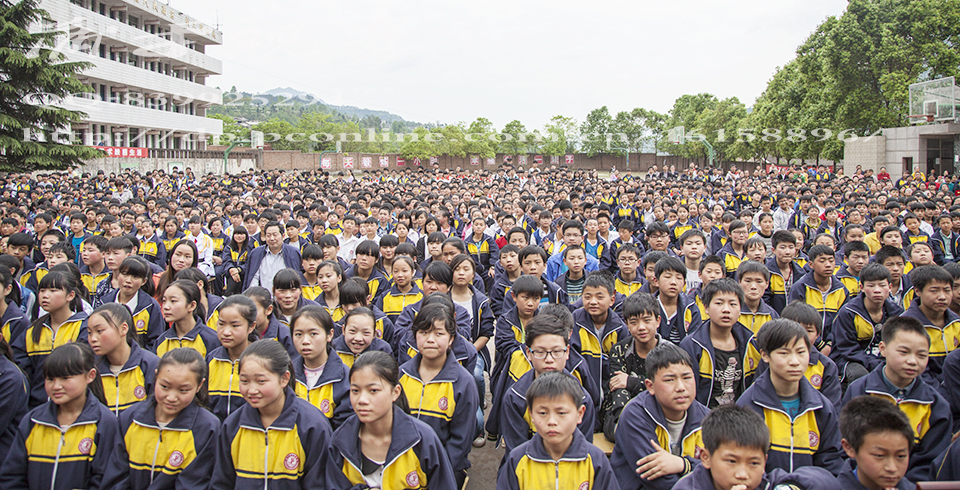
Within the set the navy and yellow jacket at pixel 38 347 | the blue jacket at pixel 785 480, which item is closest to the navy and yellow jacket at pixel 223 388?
the navy and yellow jacket at pixel 38 347

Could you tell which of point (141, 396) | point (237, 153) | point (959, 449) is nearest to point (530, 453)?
point (959, 449)

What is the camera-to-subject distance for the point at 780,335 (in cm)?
309

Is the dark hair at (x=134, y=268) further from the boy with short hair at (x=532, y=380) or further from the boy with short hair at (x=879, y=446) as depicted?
the boy with short hair at (x=879, y=446)

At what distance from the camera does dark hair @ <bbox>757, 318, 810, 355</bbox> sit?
3.06 meters

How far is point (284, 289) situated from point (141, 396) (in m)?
1.41

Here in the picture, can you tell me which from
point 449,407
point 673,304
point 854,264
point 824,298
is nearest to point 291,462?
point 449,407

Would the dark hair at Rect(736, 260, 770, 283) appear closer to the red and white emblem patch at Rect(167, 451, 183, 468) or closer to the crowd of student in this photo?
the crowd of student

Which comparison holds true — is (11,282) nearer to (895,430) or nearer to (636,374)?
(636,374)

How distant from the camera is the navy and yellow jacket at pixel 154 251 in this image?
25.7ft

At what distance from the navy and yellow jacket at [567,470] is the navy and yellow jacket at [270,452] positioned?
40.3 inches

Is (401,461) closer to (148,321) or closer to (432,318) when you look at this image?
(432,318)

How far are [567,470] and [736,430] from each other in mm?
783

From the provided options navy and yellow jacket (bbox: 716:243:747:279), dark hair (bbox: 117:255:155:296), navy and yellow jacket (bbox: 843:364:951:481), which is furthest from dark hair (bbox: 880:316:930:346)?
dark hair (bbox: 117:255:155:296)

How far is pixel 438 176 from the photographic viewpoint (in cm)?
2738
